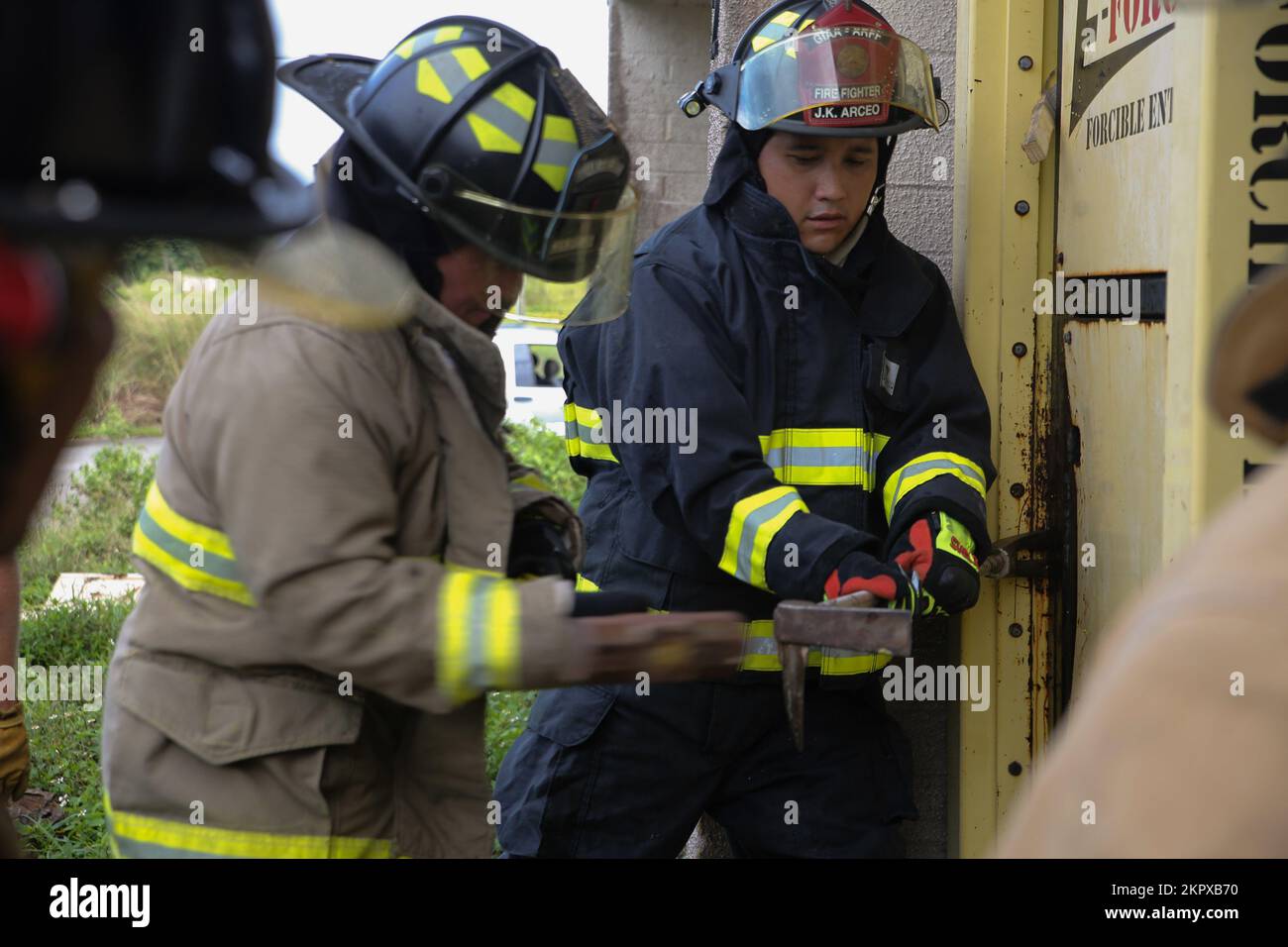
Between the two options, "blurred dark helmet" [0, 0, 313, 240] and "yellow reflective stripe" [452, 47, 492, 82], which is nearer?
"blurred dark helmet" [0, 0, 313, 240]

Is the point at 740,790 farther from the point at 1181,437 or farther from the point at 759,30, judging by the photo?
the point at 759,30

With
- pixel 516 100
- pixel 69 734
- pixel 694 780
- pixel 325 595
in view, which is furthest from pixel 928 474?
pixel 69 734

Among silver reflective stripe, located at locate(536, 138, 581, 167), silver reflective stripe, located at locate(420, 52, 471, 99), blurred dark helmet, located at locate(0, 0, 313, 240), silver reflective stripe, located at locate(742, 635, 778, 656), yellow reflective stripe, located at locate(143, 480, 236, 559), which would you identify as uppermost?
silver reflective stripe, located at locate(420, 52, 471, 99)

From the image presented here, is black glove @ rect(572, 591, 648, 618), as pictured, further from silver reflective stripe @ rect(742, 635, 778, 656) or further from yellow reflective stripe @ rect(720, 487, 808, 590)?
silver reflective stripe @ rect(742, 635, 778, 656)

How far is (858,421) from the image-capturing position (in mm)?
3107

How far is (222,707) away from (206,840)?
0.63 feet

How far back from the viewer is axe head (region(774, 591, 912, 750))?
2529mm

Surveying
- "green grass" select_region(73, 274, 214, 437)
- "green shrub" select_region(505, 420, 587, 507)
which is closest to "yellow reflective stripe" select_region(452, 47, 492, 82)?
"green shrub" select_region(505, 420, 587, 507)

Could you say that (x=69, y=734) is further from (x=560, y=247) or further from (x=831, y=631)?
(x=560, y=247)

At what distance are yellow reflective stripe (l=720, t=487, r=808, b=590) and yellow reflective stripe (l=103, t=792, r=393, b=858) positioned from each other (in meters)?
1.11

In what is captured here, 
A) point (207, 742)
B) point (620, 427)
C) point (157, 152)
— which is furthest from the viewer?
point (620, 427)

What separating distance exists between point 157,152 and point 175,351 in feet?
27.8

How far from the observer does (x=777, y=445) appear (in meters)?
3.08
